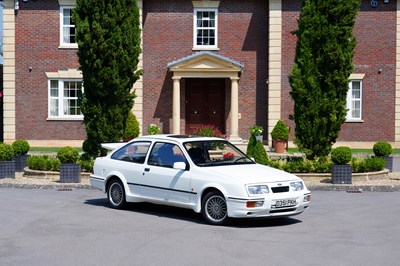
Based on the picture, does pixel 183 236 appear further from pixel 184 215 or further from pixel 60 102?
pixel 60 102

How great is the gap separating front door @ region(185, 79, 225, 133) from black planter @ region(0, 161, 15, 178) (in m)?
13.7

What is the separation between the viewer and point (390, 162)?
21297 millimetres

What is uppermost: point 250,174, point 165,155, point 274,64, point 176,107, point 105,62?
point 274,64

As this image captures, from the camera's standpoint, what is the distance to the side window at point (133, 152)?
538 inches

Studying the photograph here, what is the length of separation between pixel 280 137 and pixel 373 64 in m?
5.96

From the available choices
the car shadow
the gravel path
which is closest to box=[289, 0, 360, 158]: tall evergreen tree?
the gravel path

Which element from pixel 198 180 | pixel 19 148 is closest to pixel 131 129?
pixel 19 148

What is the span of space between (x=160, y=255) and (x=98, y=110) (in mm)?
10637

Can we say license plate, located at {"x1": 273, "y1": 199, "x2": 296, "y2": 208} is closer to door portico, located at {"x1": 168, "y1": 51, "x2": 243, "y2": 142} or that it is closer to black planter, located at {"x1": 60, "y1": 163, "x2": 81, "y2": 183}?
black planter, located at {"x1": 60, "y1": 163, "x2": 81, "y2": 183}

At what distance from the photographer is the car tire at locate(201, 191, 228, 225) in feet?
38.8

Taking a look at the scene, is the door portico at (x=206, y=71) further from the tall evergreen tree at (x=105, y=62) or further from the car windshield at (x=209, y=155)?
the car windshield at (x=209, y=155)

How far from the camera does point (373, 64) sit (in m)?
31.0

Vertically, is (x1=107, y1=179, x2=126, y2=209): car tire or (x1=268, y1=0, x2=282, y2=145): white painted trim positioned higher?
(x1=268, y1=0, x2=282, y2=145): white painted trim

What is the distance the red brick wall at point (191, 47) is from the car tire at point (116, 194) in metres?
17.4
